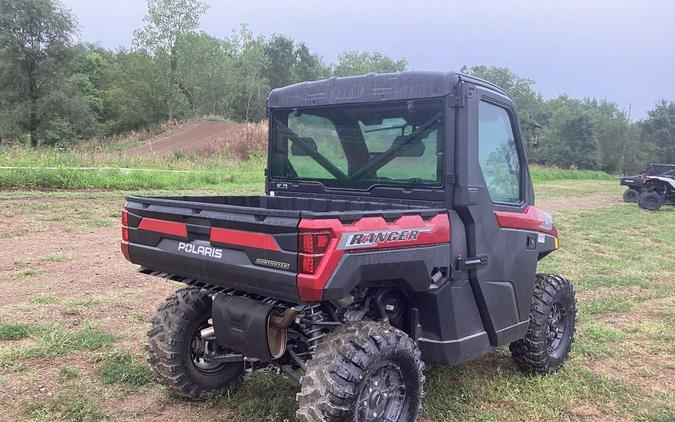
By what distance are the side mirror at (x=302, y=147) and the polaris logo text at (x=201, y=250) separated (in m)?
1.44

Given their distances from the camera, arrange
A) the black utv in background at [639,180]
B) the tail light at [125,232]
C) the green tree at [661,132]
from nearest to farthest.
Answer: the tail light at [125,232] < the black utv in background at [639,180] < the green tree at [661,132]

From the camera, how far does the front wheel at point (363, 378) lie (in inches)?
107

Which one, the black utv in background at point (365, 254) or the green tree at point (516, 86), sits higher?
the green tree at point (516, 86)

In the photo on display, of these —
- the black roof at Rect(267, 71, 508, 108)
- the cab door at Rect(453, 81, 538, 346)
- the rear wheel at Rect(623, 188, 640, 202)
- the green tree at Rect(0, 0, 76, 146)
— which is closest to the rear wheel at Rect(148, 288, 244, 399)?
the black roof at Rect(267, 71, 508, 108)

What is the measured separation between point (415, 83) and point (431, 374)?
2144 millimetres

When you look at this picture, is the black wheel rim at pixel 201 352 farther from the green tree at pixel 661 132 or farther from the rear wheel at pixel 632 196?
the green tree at pixel 661 132

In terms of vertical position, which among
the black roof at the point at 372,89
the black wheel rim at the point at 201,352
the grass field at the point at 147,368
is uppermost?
the black roof at the point at 372,89

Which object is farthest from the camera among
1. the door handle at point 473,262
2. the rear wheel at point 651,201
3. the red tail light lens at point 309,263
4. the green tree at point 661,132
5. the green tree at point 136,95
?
the green tree at point 661,132

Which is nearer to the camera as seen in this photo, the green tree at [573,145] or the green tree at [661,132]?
the green tree at [573,145]

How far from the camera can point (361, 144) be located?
404 cm

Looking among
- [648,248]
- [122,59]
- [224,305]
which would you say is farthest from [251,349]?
[122,59]

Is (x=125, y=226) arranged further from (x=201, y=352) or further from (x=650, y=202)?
(x=650, y=202)

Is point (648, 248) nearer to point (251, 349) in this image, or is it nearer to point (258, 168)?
point (251, 349)

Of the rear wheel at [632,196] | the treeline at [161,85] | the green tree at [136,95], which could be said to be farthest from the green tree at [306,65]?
the rear wheel at [632,196]
